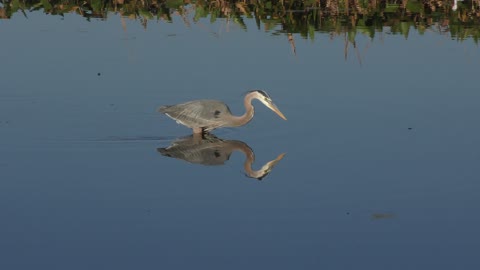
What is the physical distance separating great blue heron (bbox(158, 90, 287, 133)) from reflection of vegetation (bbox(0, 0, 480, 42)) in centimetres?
334

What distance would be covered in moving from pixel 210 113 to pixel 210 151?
65cm

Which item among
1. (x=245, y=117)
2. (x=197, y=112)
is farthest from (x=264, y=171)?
(x=245, y=117)

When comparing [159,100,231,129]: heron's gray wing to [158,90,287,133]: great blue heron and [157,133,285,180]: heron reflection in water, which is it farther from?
[157,133,285,180]: heron reflection in water

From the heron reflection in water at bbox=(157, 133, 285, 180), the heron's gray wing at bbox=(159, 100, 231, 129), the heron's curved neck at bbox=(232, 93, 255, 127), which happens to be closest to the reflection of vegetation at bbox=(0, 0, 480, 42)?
the heron's curved neck at bbox=(232, 93, 255, 127)

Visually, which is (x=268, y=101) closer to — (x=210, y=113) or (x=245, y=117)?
(x=245, y=117)

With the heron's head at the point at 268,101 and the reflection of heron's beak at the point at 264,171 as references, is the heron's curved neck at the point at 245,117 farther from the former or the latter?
the reflection of heron's beak at the point at 264,171

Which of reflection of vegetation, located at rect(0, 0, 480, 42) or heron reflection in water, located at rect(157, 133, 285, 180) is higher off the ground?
reflection of vegetation, located at rect(0, 0, 480, 42)

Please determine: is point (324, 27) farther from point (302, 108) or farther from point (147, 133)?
point (147, 133)

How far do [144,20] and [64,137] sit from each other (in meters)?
4.89

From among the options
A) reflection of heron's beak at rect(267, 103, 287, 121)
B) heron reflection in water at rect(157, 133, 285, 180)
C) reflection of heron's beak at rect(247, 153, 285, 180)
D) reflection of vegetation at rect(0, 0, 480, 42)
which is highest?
reflection of vegetation at rect(0, 0, 480, 42)

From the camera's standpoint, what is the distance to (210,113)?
11.3m

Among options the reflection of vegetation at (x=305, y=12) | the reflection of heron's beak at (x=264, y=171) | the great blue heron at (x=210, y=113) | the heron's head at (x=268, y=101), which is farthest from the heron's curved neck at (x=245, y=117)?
the reflection of vegetation at (x=305, y=12)

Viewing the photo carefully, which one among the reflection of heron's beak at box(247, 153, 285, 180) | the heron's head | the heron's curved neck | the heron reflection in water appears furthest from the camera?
the heron's curved neck

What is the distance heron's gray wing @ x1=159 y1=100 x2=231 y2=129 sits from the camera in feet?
37.0
